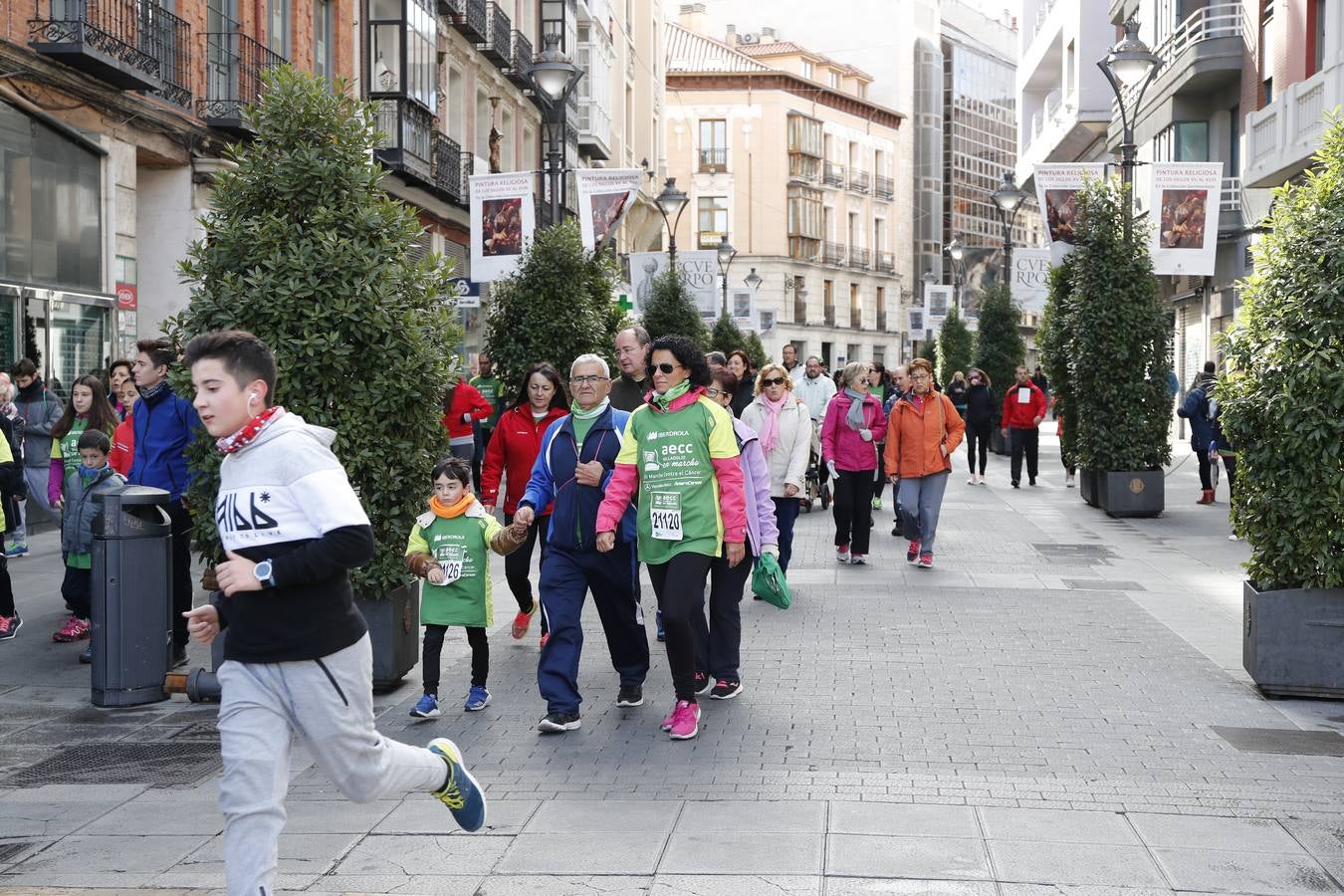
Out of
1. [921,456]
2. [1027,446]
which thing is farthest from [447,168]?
[921,456]

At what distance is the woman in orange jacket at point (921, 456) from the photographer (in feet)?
44.7

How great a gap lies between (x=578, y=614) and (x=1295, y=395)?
379 centimetres

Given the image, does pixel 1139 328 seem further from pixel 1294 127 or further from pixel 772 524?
pixel 772 524

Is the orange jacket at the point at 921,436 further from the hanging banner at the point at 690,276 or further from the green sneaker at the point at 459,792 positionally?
the hanging banner at the point at 690,276

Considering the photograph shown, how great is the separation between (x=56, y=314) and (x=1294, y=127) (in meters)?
18.3

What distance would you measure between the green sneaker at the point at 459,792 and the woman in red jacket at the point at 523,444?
474cm

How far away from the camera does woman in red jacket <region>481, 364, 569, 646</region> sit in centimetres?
980

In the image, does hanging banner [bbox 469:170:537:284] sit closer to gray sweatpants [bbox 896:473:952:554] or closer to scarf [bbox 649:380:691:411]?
gray sweatpants [bbox 896:473:952:554]

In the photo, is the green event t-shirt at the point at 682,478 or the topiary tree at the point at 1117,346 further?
the topiary tree at the point at 1117,346

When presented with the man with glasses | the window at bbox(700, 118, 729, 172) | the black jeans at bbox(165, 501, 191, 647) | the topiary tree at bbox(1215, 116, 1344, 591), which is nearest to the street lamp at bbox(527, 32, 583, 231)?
the man with glasses

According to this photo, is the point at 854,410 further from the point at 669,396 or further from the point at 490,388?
the point at 490,388

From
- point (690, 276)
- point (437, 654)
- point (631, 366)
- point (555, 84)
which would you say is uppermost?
point (555, 84)

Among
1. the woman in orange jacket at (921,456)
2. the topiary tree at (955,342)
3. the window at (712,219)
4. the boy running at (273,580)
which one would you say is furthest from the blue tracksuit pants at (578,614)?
the window at (712,219)

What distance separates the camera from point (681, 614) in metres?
7.26
